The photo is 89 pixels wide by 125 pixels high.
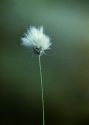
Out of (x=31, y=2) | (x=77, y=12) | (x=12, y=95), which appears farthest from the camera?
(x=77, y=12)

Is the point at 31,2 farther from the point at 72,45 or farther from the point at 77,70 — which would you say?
the point at 77,70

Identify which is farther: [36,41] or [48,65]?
[48,65]

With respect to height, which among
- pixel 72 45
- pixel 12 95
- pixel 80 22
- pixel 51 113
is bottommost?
pixel 51 113

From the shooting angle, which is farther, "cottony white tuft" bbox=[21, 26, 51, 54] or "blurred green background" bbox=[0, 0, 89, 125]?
"blurred green background" bbox=[0, 0, 89, 125]

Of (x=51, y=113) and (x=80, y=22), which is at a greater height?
(x=80, y=22)

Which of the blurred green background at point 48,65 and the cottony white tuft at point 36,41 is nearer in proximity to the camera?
the cottony white tuft at point 36,41

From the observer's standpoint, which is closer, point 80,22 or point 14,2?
point 14,2

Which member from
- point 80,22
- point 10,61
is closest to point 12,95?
point 10,61

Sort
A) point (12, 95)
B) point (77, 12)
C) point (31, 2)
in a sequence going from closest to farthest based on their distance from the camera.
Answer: point (12, 95)
point (31, 2)
point (77, 12)
